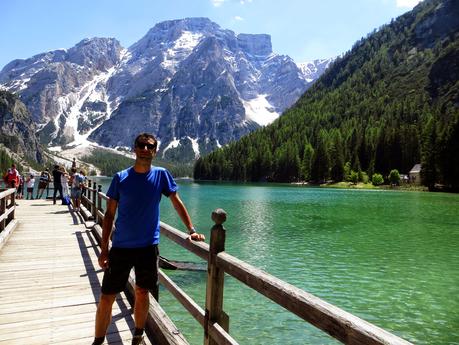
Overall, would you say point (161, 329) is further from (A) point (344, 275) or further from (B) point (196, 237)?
(A) point (344, 275)

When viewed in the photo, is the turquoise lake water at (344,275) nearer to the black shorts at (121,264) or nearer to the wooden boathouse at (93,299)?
the wooden boathouse at (93,299)

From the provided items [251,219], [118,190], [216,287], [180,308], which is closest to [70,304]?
[118,190]

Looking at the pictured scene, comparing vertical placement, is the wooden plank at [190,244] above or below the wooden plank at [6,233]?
above

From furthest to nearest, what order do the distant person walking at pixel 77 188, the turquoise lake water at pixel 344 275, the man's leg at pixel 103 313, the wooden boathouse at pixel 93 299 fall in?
the distant person walking at pixel 77 188, the turquoise lake water at pixel 344 275, the man's leg at pixel 103 313, the wooden boathouse at pixel 93 299

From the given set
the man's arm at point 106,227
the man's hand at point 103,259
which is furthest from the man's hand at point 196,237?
the man's hand at point 103,259

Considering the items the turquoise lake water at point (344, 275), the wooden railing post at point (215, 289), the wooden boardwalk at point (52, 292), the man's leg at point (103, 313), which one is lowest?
the turquoise lake water at point (344, 275)

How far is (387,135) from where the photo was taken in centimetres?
15275

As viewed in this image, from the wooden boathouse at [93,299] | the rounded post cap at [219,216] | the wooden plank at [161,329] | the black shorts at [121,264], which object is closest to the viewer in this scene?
the wooden boathouse at [93,299]

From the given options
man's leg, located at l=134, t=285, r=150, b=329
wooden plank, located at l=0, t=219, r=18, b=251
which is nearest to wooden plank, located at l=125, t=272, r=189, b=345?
man's leg, located at l=134, t=285, r=150, b=329

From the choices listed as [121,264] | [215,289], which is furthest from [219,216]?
[121,264]

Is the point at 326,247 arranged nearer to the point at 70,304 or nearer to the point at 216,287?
the point at 70,304

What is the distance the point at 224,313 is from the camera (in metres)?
5.74

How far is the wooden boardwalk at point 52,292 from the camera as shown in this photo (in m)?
7.68

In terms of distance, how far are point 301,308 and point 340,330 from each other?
0.58 meters
